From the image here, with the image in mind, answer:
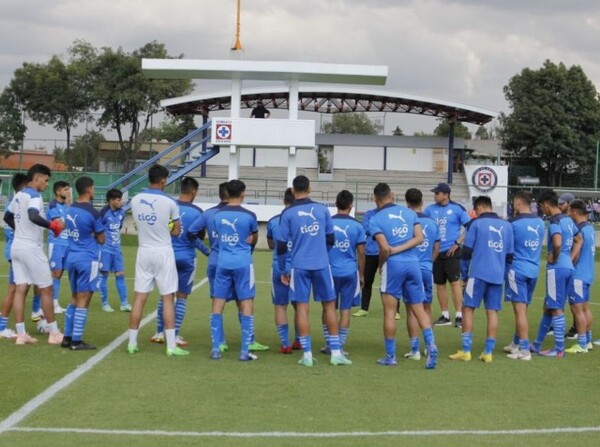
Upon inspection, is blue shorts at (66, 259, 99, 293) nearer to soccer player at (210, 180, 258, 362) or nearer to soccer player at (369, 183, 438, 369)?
soccer player at (210, 180, 258, 362)

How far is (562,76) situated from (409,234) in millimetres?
51596

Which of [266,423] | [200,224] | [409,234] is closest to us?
[266,423]

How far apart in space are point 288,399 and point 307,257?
209 centimetres

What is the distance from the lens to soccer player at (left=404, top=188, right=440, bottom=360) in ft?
32.6

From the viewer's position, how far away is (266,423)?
22.2 feet

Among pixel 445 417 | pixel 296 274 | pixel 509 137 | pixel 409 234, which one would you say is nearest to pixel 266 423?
pixel 445 417

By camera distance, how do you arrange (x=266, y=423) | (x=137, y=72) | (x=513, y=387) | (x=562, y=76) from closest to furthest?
(x=266, y=423) < (x=513, y=387) < (x=137, y=72) < (x=562, y=76)

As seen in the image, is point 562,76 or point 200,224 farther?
point 562,76

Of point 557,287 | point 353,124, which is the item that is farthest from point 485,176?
point 353,124

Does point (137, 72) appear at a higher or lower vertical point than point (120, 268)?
higher

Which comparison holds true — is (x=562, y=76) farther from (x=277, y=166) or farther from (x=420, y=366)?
(x=420, y=366)

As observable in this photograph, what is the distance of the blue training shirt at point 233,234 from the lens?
944 centimetres

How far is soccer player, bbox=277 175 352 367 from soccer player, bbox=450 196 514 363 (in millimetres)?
1656

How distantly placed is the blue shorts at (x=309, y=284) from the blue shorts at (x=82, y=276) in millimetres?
2562
